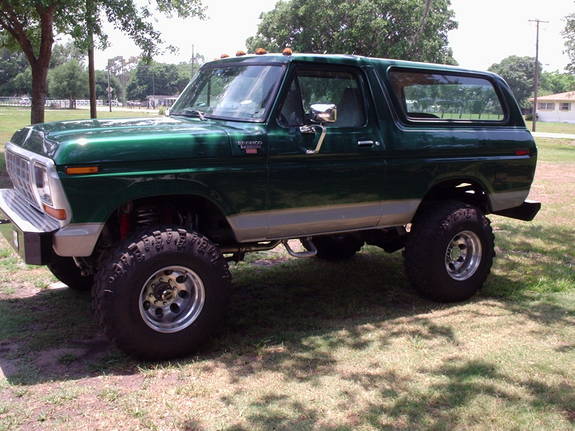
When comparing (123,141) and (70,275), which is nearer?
(123,141)

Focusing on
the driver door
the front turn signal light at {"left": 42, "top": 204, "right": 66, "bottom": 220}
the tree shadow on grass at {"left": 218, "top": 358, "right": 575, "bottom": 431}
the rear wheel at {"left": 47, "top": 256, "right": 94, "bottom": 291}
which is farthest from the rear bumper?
the front turn signal light at {"left": 42, "top": 204, "right": 66, "bottom": 220}

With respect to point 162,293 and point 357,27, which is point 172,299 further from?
point 357,27

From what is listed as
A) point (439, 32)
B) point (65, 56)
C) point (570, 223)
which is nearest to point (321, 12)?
point (439, 32)

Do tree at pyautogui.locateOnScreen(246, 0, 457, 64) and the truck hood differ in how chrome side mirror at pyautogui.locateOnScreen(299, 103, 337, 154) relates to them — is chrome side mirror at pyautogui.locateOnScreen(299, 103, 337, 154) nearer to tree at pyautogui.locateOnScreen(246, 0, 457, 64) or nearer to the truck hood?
the truck hood

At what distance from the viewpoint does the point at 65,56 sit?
373 ft

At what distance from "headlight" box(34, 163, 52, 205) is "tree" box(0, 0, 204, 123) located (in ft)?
29.7

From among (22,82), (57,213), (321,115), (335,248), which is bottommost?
(335,248)

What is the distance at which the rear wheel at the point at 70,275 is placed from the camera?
541 cm

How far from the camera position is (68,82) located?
291 feet

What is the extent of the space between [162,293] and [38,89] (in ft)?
37.5

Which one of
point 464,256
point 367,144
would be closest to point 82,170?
point 367,144

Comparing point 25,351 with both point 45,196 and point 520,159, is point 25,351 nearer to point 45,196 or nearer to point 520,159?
point 45,196

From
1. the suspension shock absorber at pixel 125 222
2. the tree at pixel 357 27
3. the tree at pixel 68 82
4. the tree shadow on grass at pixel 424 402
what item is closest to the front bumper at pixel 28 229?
the suspension shock absorber at pixel 125 222

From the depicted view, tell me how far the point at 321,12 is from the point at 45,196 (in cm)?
3262
